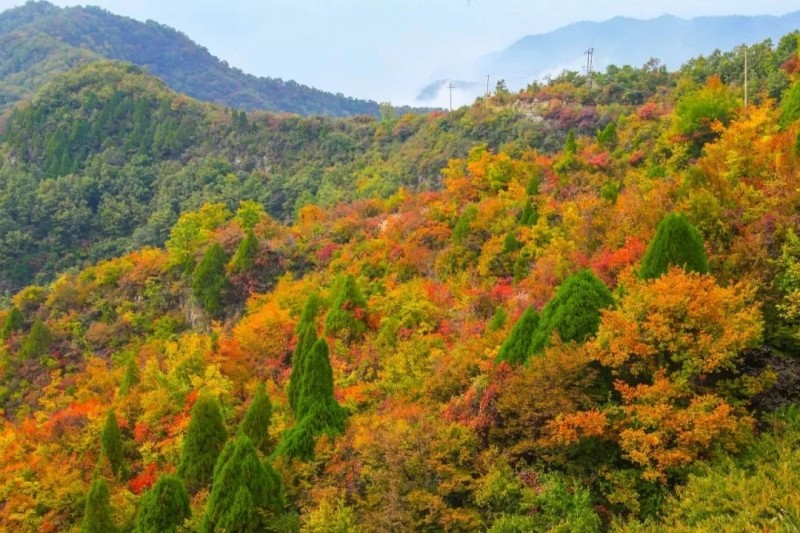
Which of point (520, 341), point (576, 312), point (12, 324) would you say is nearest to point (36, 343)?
point (12, 324)

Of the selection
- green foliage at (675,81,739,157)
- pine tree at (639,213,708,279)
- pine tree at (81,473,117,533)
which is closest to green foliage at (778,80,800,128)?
green foliage at (675,81,739,157)

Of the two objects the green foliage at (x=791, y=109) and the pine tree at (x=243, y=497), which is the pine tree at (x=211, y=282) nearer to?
the pine tree at (x=243, y=497)

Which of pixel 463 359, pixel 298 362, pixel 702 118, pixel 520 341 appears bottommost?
pixel 298 362

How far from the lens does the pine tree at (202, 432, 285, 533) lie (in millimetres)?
14547

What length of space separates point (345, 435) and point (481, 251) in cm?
1597

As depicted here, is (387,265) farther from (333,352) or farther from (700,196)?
(700,196)

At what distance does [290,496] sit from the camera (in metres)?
16.0

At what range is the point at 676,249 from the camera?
49.0 ft

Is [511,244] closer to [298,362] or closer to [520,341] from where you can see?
[298,362]

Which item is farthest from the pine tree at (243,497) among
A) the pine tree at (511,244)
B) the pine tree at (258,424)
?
the pine tree at (511,244)

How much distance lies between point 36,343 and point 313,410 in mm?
26734

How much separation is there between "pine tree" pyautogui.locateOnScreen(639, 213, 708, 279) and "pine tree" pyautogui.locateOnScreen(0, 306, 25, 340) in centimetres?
3921

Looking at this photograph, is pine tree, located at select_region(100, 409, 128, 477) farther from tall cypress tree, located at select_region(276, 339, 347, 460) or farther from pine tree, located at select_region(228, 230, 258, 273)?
pine tree, located at select_region(228, 230, 258, 273)

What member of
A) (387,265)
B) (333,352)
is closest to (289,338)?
(333,352)
